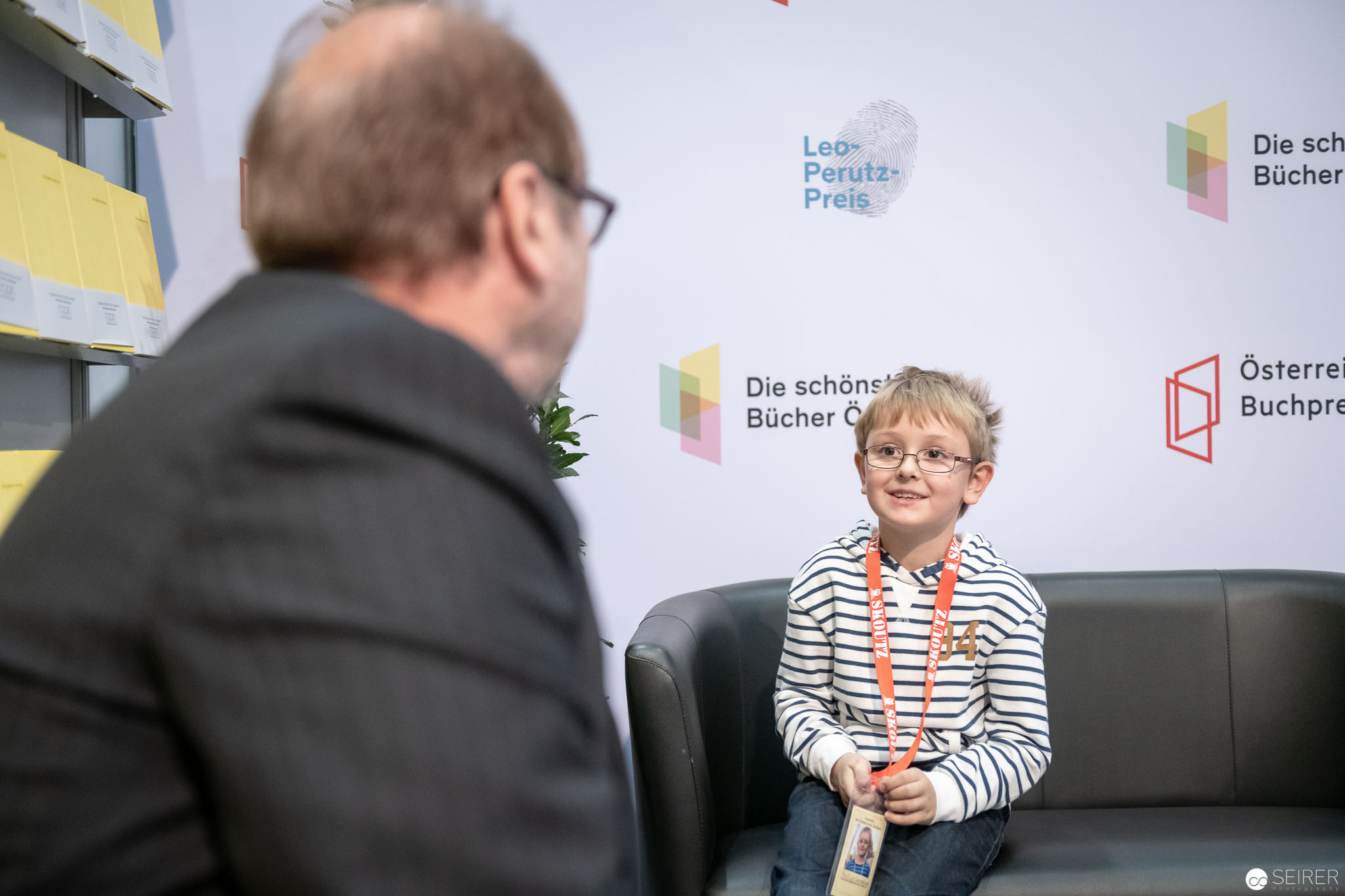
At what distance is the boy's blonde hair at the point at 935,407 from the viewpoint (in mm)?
2301

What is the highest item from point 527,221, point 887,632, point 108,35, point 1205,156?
point 108,35

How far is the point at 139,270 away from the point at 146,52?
0.61 m

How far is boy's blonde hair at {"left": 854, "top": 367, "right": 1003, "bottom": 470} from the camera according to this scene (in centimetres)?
230

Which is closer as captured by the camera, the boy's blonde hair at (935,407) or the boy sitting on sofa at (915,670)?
the boy sitting on sofa at (915,670)

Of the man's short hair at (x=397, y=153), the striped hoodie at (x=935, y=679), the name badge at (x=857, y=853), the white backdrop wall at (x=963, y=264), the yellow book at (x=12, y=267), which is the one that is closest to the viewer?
the man's short hair at (x=397, y=153)

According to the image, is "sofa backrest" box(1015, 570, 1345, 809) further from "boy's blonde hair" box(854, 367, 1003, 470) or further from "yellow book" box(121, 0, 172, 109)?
"yellow book" box(121, 0, 172, 109)

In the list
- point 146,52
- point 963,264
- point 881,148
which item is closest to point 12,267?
point 146,52

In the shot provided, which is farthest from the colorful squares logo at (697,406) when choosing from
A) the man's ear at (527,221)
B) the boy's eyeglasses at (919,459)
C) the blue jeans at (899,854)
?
the man's ear at (527,221)

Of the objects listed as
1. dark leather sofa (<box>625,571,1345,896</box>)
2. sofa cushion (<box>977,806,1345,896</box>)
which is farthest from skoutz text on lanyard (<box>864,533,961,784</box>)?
dark leather sofa (<box>625,571,1345,896</box>)

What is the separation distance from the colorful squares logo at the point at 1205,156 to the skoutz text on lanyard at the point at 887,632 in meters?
1.88

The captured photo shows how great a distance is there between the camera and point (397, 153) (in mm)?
618

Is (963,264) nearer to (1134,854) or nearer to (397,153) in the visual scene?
(1134,854)

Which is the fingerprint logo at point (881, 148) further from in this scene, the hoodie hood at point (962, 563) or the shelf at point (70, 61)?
the shelf at point (70, 61)

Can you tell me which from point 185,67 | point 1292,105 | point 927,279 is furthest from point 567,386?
point 1292,105
